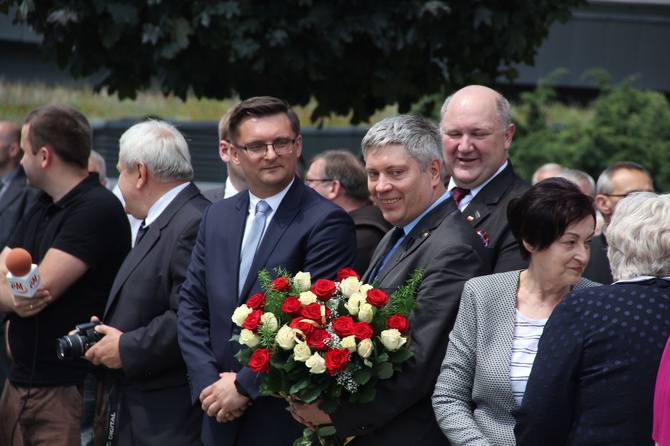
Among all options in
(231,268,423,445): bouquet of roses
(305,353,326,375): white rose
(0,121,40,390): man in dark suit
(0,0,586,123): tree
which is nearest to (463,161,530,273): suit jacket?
(231,268,423,445): bouquet of roses

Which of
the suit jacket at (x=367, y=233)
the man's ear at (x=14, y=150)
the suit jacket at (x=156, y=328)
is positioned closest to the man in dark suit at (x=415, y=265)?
the suit jacket at (x=156, y=328)

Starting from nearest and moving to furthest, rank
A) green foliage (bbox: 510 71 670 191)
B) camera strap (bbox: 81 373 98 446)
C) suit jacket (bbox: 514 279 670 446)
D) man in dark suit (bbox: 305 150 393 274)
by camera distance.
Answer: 1. suit jacket (bbox: 514 279 670 446)
2. camera strap (bbox: 81 373 98 446)
3. man in dark suit (bbox: 305 150 393 274)
4. green foliage (bbox: 510 71 670 191)

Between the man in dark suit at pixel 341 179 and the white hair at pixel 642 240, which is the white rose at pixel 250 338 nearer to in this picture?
the white hair at pixel 642 240

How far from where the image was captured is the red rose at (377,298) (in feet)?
11.3

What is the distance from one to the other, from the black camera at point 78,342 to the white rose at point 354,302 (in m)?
1.76

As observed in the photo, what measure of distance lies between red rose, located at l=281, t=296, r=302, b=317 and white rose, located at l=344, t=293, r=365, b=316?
0.20 m

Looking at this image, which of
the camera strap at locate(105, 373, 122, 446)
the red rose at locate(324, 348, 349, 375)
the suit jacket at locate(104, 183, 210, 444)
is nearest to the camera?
the red rose at locate(324, 348, 349, 375)

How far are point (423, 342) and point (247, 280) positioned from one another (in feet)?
3.42

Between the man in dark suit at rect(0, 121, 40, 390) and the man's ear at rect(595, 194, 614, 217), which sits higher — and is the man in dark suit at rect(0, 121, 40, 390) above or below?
below

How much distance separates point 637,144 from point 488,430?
12.2 metres

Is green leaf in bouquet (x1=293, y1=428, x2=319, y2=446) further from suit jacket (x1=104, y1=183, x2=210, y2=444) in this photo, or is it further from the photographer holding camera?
the photographer holding camera

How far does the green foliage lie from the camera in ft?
47.6

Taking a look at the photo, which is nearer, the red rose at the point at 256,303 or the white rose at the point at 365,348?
the white rose at the point at 365,348

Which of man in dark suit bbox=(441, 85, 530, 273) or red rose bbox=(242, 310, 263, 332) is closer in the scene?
red rose bbox=(242, 310, 263, 332)
